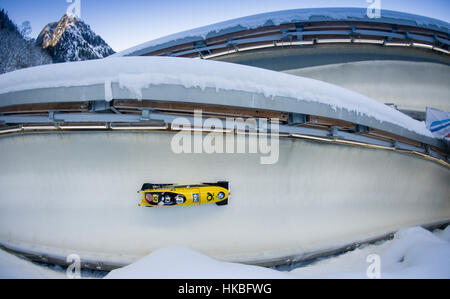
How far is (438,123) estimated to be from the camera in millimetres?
3152

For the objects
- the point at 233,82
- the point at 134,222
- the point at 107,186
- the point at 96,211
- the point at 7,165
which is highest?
the point at 233,82

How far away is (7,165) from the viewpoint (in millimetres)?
2738

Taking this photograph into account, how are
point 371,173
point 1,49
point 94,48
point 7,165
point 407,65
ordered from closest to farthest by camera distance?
1. point 7,165
2. point 371,173
3. point 407,65
4. point 1,49
5. point 94,48

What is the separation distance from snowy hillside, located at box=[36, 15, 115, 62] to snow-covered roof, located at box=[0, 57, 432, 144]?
52.3ft

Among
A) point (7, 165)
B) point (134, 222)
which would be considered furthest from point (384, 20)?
point (7, 165)

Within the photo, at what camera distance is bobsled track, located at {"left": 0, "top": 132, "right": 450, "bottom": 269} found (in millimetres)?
2502

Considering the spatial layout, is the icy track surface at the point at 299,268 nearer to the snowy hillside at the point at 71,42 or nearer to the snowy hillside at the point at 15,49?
the snowy hillside at the point at 15,49

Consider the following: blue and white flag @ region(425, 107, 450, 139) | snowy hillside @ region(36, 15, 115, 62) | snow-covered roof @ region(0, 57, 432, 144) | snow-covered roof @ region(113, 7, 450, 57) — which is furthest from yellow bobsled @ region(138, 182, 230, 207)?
snowy hillside @ region(36, 15, 115, 62)

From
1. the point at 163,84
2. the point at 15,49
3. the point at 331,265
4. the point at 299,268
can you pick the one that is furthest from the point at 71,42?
the point at 331,265

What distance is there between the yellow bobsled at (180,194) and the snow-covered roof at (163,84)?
123cm

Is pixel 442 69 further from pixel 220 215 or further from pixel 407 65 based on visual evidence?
pixel 220 215

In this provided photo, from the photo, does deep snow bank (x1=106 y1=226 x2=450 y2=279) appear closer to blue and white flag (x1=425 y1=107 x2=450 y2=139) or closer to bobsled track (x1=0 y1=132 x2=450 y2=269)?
bobsled track (x1=0 y1=132 x2=450 y2=269)

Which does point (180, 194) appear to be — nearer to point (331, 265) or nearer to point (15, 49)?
point (331, 265)
